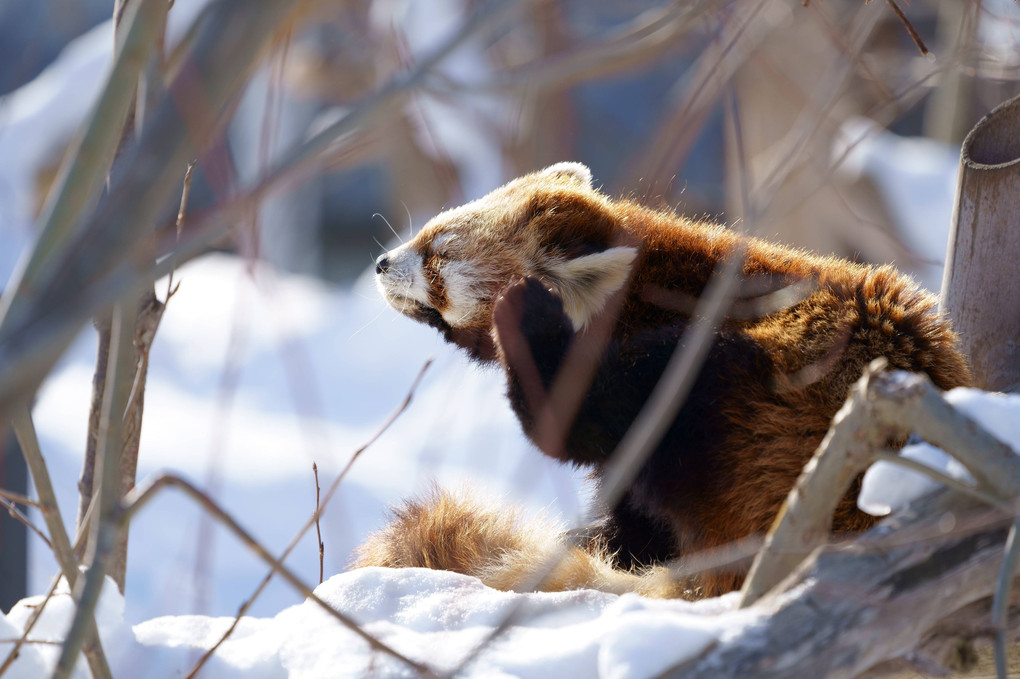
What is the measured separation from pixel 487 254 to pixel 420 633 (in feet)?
3.27

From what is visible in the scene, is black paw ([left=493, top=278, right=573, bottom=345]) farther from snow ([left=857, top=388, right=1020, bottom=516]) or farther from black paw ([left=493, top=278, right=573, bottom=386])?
snow ([left=857, top=388, right=1020, bottom=516])

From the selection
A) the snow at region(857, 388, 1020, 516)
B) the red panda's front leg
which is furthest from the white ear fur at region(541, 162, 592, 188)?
the snow at region(857, 388, 1020, 516)

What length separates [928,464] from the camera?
3.64 ft

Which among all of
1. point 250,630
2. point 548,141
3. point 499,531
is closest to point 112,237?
point 250,630

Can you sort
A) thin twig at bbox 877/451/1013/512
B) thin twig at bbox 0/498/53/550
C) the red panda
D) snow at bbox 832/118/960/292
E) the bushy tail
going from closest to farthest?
thin twig at bbox 877/451/1013/512 → thin twig at bbox 0/498/53/550 → the red panda → the bushy tail → snow at bbox 832/118/960/292

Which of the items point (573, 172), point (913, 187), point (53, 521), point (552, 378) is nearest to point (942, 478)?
point (552, 378)

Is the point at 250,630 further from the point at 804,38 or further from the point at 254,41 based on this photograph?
the point at 804,38

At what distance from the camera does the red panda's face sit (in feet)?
6.87

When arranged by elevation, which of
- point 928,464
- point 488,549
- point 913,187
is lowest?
point 488,549

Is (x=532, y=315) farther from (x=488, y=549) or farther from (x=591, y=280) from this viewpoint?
(x=488, y=549)

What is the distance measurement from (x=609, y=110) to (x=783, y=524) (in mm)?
7931

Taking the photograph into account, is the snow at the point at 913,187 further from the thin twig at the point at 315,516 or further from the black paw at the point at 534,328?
the thin twig at the point at 315,516

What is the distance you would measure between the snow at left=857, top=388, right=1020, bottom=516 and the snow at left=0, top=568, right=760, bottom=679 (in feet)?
0.79

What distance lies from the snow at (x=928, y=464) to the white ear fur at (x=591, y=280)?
2.67 feet
